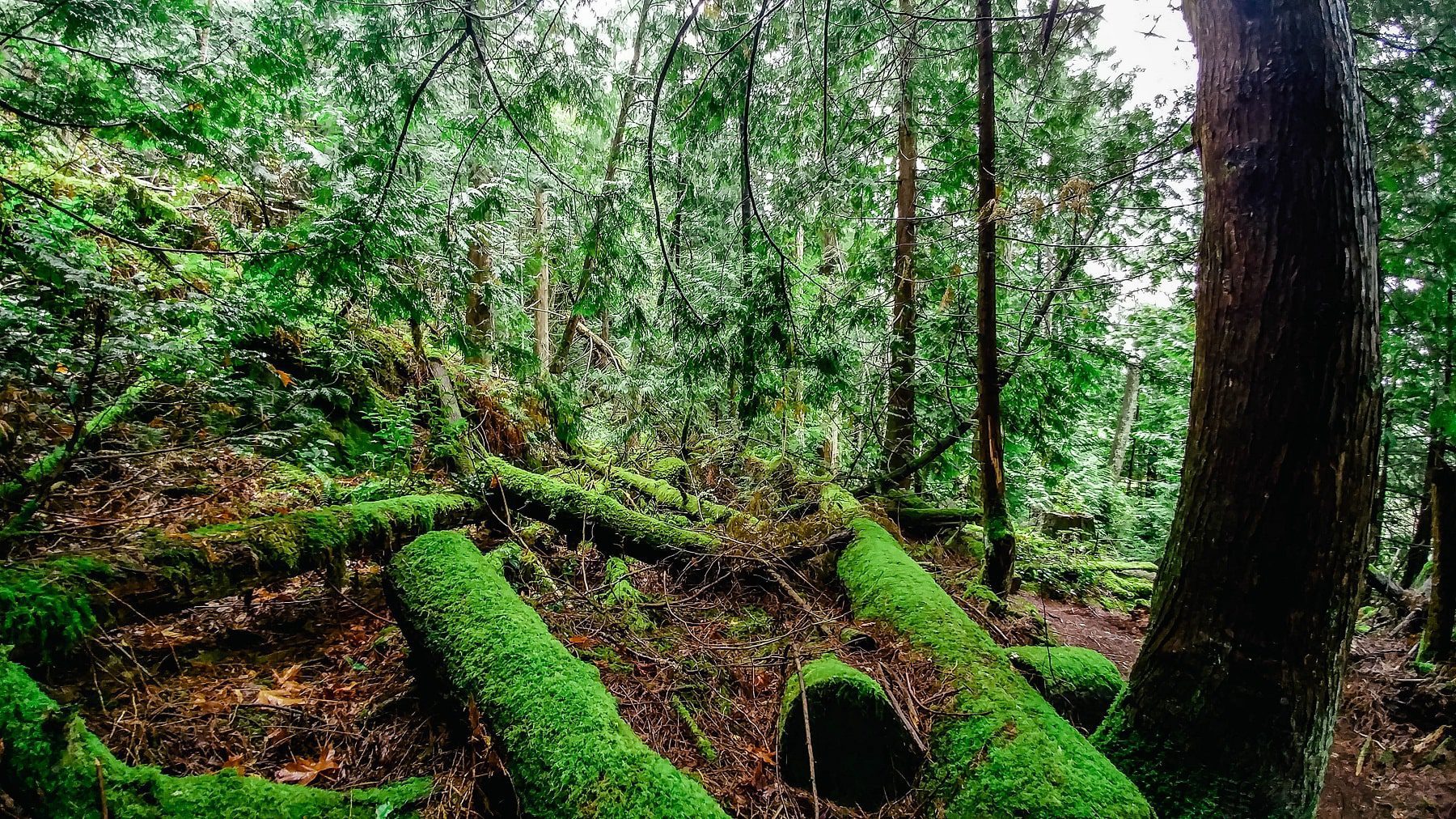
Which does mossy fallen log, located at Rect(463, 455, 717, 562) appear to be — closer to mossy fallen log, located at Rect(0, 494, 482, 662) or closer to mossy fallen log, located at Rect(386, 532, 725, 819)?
mossy fallen log, located at Rect(0, 494, 482, 662)

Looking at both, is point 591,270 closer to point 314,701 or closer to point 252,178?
point 252,178

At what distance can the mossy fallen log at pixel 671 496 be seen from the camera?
19.2 feet

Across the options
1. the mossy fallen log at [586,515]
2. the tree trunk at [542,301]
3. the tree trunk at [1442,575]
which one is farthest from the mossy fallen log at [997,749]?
the tree trunk at [542,301]

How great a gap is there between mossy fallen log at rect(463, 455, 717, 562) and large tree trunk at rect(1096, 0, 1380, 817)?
11.5 feet

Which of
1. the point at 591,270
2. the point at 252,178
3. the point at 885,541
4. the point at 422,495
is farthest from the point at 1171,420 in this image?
the point at 252,178

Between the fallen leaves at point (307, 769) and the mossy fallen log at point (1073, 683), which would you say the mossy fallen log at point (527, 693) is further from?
the mossy fallen log at point (1073, 683)

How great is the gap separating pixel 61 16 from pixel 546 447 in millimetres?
5245

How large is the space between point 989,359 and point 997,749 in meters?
3.16

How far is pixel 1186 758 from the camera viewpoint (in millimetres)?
2592

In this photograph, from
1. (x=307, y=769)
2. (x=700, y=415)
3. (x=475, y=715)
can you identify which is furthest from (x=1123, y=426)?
(x=307, y=769)

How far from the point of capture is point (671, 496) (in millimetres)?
6379

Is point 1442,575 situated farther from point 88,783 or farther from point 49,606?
point 49,606

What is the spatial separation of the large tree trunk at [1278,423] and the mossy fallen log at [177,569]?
4876mm

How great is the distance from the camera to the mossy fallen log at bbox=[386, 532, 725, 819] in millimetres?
1939
